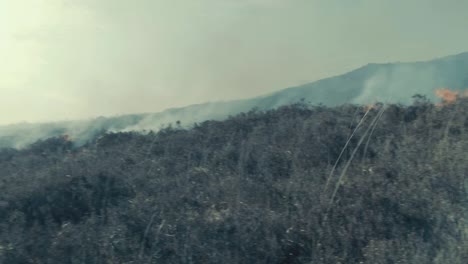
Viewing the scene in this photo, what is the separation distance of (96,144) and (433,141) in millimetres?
9888

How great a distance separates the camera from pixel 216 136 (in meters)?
14.1

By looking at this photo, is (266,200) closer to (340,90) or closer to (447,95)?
(447,95)

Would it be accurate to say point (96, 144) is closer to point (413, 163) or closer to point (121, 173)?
point (121, 173)

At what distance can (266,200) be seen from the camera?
774 cm

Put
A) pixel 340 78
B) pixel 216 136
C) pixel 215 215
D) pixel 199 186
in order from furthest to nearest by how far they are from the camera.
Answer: pixel 340 78 → pixel 216 136 → pixel 199 186 → pixel 215 215

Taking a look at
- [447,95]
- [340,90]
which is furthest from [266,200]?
[340,90]

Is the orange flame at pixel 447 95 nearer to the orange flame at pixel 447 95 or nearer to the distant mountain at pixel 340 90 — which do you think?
the orange flame at pixel 447 95

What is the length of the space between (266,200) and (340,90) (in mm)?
16049

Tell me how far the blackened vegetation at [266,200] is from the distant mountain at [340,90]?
29.9ft

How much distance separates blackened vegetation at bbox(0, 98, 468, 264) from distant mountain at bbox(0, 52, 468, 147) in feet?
29.9

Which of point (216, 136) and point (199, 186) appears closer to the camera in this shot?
point (199, 186)

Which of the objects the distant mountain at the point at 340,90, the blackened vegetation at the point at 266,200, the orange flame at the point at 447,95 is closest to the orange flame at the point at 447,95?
the orange flame at the point at 447,95

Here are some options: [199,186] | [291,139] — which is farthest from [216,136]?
[199,186]

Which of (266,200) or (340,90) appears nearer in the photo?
(266,200)
